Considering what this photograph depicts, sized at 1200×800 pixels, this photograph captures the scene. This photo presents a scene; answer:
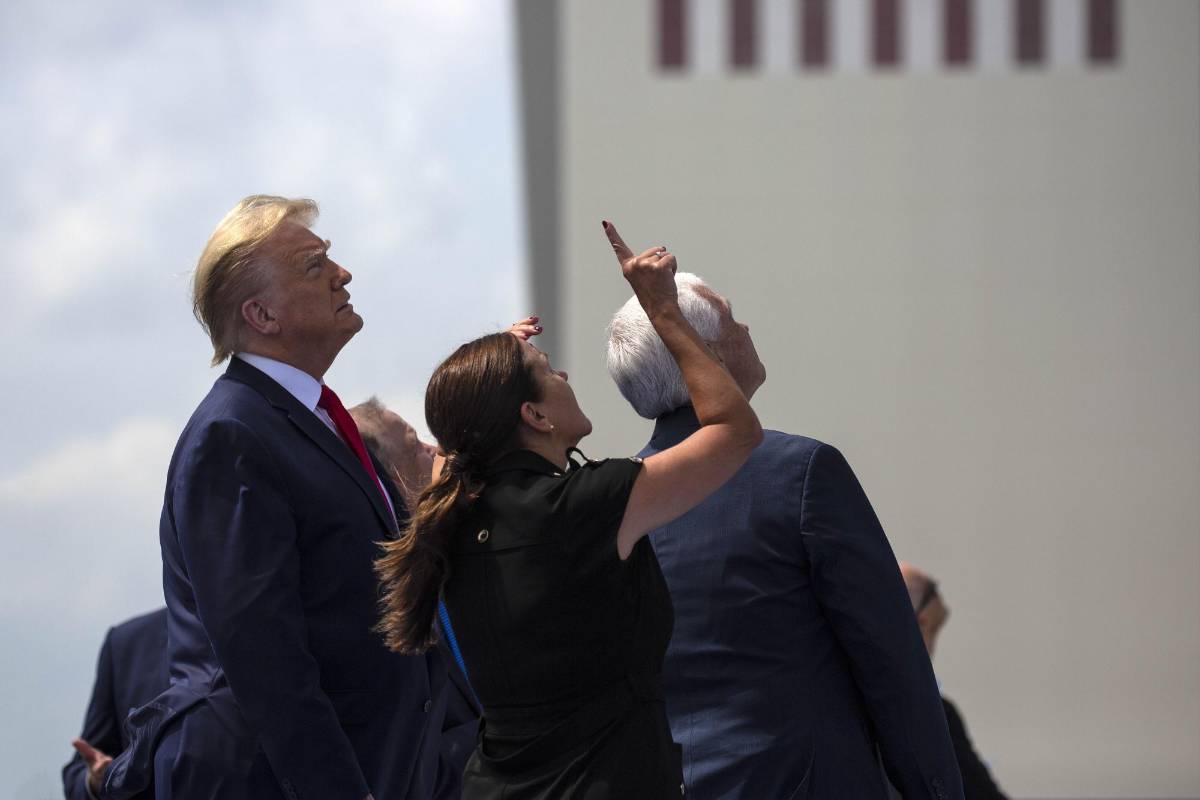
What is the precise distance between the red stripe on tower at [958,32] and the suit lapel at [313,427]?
10.7m

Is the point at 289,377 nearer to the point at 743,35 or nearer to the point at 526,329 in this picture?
the point at 526,329

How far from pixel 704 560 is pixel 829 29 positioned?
10556 mm

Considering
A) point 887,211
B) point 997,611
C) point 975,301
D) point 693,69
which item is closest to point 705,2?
point 693,69

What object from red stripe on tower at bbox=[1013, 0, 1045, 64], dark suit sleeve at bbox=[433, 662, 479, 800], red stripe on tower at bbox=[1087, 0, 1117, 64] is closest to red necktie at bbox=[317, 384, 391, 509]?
dark suit sleeve at bbox=[433, 662, 479, 800]

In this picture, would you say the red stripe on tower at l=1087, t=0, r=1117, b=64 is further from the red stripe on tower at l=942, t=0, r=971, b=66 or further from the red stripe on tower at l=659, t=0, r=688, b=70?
the red stripe on tower at l=659, t=0, r=688, b=70

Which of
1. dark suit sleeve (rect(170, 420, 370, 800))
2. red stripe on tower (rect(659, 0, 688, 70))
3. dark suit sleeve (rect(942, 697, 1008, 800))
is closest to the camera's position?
dark suit sleeve (rect(170, 420, 370, 800))

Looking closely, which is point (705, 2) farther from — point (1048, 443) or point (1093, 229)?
point (1048, 443)

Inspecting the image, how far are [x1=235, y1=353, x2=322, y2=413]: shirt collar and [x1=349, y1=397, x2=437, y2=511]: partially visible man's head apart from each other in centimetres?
82

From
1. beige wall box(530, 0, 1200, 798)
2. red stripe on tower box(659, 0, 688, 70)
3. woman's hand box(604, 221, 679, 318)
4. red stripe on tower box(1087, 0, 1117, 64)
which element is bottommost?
beige wall box(530, 0, 1200, 798)

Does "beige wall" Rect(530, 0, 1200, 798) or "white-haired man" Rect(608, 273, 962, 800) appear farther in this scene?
"beige wall" Rect(530, 0, 1200, 798)

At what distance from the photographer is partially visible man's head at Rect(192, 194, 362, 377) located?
204 cm

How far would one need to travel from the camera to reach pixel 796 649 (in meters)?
1.96

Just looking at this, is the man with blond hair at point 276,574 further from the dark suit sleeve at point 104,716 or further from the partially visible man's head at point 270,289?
the dark suit sleeve at point 104,716

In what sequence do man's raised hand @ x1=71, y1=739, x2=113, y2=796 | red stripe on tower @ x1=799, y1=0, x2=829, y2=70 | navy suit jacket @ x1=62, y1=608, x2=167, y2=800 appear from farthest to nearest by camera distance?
1. red stripe on tower @ x1=799, y1=0, x2=829, y2=70
2. navy suit jacket @ x1=62, y1=608, x2=167, y2=800
3. man's raised hand @ x1=71, y1=739, x2=113, y2=796
